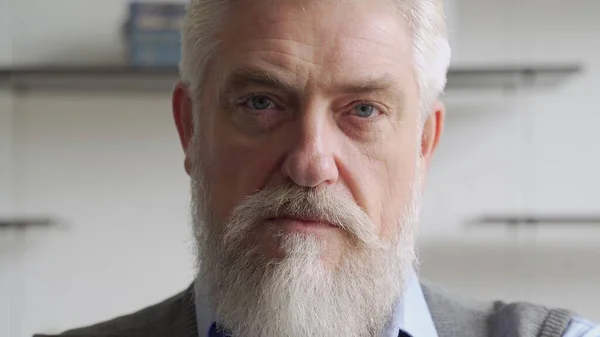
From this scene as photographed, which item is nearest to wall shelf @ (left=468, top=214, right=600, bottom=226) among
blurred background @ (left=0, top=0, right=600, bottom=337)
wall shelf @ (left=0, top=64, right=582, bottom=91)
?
blurred background @ (left=0, top=0, right=600, bottom=337)

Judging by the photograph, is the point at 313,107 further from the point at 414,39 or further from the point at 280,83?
the point at 414,39

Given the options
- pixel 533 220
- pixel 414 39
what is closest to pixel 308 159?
pixel 414 39

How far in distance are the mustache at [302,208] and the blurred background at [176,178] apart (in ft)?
3.08

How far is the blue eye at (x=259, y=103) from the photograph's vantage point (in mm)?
861

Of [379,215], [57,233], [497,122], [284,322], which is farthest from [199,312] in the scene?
[497,122]

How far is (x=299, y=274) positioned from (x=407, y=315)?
0.19m

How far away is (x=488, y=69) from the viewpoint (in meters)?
1.67

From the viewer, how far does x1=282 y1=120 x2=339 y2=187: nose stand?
804 mm

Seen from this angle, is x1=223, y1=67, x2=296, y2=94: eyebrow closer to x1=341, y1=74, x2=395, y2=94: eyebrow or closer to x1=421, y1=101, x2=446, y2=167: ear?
x1=341, y1=74, x2=395, y2=94: eyebrow

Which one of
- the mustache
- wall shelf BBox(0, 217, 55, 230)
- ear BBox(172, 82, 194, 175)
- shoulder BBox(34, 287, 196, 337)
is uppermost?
wall shelf BBox(0, 217, 55, 230)

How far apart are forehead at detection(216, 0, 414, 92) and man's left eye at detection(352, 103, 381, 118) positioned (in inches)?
1.3

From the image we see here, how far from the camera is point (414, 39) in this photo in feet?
3.00

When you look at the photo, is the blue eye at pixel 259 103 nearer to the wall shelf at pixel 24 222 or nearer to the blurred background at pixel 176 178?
the blurred background at pixel 176 178

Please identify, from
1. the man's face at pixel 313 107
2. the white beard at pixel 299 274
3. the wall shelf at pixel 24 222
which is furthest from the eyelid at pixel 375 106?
the wall shelf at pixel 24 222
